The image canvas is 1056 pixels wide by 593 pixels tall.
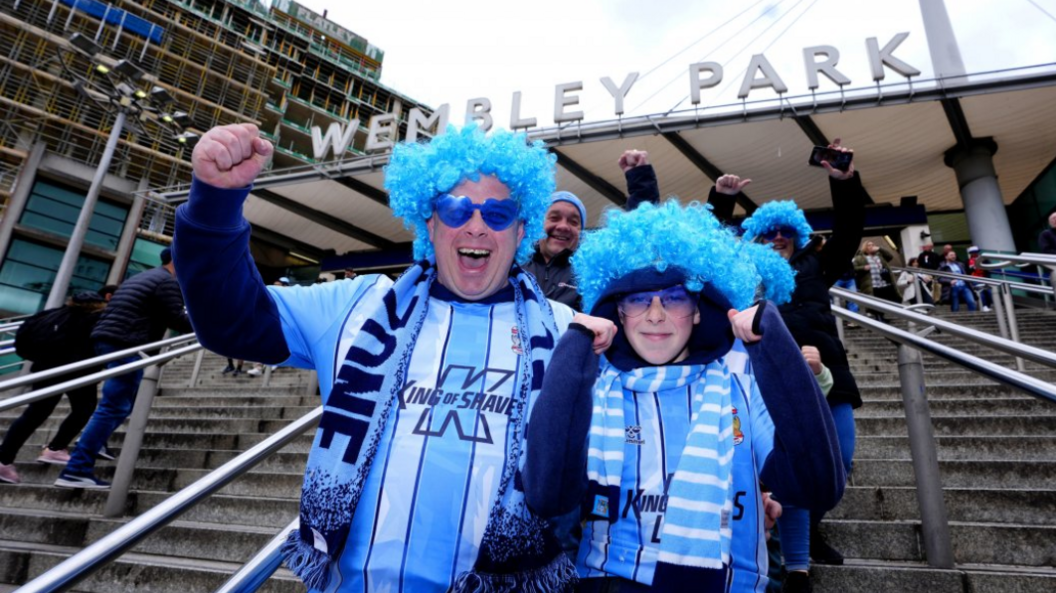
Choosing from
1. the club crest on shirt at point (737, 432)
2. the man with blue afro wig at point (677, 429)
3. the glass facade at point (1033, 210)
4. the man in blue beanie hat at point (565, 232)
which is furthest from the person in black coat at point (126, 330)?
the glass facade at point (1033, 210)

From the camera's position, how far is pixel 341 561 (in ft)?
4.46

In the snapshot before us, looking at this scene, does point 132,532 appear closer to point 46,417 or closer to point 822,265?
point 822,265

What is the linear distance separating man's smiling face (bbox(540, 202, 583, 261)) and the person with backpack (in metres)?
3.71

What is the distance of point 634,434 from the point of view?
1.59 meters

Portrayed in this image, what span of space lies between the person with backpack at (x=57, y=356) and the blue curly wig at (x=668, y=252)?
436cm

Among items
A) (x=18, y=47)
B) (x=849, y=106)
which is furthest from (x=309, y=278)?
(x=849, y=106)

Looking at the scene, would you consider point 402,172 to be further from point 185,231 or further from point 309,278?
point 309,278

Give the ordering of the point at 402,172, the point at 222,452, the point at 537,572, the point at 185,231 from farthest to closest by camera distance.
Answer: the point at 222,452 → the point at 402,172 → the point at 537,572 → the point at 185,231

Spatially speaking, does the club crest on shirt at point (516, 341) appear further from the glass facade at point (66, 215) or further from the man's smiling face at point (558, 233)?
the glass facade at point (66, 215)

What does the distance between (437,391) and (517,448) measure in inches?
10.0

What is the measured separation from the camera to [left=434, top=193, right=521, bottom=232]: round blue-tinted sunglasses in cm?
181

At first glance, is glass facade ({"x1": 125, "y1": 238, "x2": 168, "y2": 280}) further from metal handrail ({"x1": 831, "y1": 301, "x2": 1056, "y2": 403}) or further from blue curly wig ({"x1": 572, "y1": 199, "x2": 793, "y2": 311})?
metal handrail ({"x1": 831, "y1": 301, "x2": 1056, "y2": 403})

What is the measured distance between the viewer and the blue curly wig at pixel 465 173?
6.26ft

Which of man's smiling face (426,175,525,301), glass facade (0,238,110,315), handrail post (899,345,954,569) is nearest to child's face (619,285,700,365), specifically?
→ man's smiling face (426,175,525,301)
